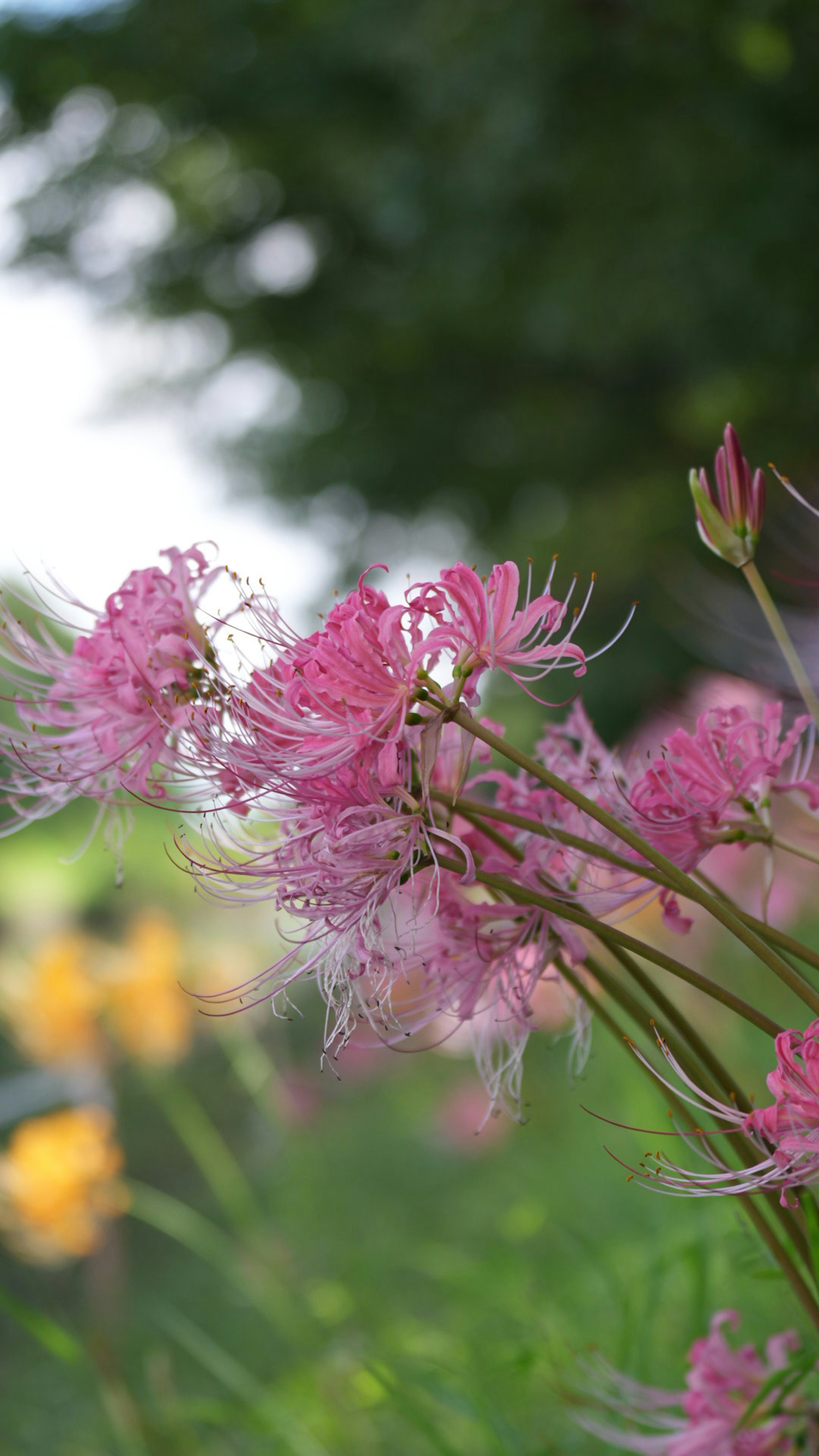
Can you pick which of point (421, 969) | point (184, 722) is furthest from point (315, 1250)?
point (184, 722)

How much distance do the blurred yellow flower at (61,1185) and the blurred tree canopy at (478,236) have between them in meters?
1.89

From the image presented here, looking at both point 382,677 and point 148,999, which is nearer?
point 382,677

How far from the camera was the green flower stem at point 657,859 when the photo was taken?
2.11 ft

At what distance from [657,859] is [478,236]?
3.28m

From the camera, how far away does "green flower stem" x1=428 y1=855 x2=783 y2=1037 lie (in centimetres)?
65

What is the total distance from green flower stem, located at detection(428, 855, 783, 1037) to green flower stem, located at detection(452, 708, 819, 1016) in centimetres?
3

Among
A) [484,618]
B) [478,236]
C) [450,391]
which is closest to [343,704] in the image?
[484,618]

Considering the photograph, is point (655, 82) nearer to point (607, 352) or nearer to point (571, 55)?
point (571, 55)

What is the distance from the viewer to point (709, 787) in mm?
759

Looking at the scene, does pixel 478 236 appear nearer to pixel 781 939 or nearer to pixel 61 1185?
pixel 61 1185

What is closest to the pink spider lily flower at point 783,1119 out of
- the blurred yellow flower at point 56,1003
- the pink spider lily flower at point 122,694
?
the pink spider lily flower at point 122,694

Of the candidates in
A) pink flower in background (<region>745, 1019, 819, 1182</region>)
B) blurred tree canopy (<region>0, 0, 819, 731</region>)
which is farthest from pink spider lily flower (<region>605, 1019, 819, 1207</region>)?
blurred tree canopy (<region>0, 0, 819, 731</region>)

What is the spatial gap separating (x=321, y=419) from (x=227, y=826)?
3869 millimetres

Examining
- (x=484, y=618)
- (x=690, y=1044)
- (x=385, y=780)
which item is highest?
(x=484, y=618)
